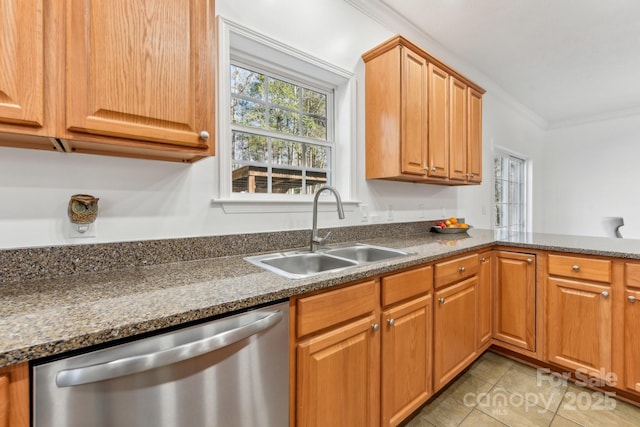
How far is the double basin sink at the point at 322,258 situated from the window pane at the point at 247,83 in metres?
1.03

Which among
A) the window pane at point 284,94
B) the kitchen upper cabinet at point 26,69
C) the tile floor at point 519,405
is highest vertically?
the window pane at point 284,94

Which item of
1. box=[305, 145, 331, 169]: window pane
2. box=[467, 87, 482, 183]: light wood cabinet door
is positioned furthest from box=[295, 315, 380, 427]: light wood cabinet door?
box=[467, 87, 482, 183]: light wood cabinet door

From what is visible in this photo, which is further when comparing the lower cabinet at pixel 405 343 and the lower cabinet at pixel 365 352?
the lower cabinet at pixel 405 343

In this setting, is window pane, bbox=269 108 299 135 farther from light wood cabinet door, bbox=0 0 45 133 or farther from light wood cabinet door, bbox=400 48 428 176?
light wood cabinet door, bbox=0 0 45 133

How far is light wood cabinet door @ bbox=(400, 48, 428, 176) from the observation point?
6.63 ft

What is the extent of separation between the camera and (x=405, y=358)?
1414 millimetres

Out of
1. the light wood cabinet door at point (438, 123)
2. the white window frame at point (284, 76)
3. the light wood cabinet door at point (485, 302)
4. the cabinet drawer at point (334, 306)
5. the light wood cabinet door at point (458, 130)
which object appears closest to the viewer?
the cabinet drawer at point (334, 306)

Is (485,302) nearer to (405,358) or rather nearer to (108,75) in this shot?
(405,358)

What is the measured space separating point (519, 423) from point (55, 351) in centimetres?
208

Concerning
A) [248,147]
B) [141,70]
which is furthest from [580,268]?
[141,70]

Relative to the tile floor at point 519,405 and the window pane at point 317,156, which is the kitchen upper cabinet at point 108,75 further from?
the tile floor at point 519,405

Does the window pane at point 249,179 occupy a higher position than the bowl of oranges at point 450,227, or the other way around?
the window pane at point 249,179

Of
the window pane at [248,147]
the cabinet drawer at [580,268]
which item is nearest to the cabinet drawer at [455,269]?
the cabinet drawer at [580,268]

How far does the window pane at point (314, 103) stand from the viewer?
208 centimetres
